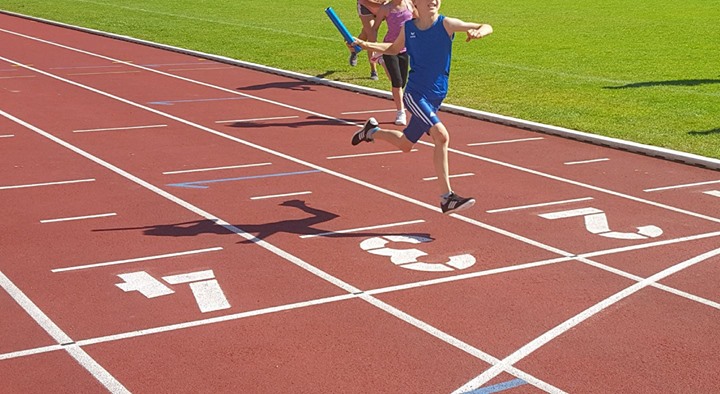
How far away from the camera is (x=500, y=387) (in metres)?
6.36

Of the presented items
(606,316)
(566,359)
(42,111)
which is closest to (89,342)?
(566,359)

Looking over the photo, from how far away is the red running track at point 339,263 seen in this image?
668 cm

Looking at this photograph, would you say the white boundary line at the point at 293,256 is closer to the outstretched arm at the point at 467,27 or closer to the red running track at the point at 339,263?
the red running track at the point at 339,263

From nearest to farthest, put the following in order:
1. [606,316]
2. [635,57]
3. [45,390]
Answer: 1. [45,390]
2. [606,316]
3. [635,57]

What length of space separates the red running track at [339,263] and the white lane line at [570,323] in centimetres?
2

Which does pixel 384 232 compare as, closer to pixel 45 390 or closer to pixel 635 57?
pixel 45 390

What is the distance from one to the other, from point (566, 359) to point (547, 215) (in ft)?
12.3

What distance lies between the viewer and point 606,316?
7645 millimetres

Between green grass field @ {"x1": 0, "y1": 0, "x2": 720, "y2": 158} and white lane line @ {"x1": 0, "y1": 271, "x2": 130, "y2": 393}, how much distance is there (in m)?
8.67

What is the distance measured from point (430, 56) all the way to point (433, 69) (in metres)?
0.12

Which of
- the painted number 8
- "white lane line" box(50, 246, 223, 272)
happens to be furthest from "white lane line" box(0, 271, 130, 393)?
the painted number 8

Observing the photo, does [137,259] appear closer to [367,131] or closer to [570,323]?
[367,131]

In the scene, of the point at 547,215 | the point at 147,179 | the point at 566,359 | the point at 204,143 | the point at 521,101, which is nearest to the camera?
the point at 566,359

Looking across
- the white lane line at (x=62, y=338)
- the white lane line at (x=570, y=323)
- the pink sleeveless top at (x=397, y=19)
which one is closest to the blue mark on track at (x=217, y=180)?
the white lane line at (x=62, y=338)
